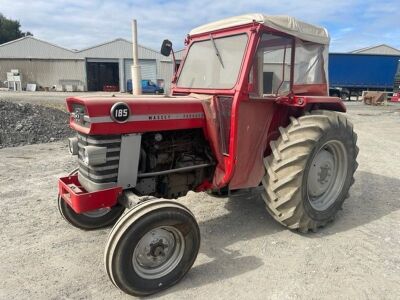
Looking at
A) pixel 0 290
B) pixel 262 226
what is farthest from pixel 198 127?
pixel 0 290

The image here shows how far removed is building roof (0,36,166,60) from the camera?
42.4m

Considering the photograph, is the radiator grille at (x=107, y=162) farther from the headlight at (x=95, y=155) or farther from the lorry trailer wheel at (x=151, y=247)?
the lorry trailer wheel at (x=151, y=247)

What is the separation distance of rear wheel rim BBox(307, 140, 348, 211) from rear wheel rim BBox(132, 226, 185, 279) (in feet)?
5.91

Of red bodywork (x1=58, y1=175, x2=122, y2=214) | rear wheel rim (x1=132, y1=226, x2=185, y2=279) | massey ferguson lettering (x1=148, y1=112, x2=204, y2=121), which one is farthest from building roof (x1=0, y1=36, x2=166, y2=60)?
rear wheel rim (x1=132, y1=226, x2=185, y2=279)

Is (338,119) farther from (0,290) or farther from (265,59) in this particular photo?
(0,290)

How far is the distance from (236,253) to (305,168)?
116 cm

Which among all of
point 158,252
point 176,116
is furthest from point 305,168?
point 158,252

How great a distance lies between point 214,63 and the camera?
4289mm

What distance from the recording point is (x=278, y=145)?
408 centimetres

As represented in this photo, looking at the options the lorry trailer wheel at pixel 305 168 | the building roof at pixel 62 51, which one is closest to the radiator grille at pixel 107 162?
the lorry trailer wheel at pixel 305 168

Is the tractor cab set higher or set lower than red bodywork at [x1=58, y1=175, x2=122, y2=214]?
higher

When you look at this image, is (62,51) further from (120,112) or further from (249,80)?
(120,112)

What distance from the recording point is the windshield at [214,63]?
401 centimetres

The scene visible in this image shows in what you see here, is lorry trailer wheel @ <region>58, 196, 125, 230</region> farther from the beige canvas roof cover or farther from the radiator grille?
the beige canvas roof cover
